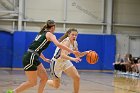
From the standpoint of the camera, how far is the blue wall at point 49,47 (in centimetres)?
2262

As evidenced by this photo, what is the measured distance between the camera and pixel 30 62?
22.2 ft

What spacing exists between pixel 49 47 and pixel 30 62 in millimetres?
16245

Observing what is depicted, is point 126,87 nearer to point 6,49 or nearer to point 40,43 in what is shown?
point 40,43

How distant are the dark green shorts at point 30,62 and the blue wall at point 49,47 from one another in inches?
628

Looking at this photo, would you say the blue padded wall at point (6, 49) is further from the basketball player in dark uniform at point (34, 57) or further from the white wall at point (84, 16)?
the basketball player in dark uniform at point (34, 57)

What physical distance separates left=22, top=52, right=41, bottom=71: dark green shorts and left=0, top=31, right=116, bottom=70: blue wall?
52.3ft

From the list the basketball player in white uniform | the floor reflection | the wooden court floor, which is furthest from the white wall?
the basketball player in white uniform

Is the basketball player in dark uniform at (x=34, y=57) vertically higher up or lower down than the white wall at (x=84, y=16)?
lower down

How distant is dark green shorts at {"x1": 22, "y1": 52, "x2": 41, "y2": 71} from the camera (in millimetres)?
6750

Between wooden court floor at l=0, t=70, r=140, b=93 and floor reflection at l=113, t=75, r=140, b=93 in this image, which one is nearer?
wooden court floor at l=0, t=70, r=140, b=93

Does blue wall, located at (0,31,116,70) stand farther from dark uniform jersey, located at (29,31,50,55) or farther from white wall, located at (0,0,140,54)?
dark uniform jersey, located at (29,31,50,55)

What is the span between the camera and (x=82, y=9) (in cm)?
2411

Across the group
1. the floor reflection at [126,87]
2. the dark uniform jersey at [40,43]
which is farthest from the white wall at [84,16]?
Answer: the dark uniform jersey at [40,43]

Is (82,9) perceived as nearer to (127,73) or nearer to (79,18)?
(79,18)
